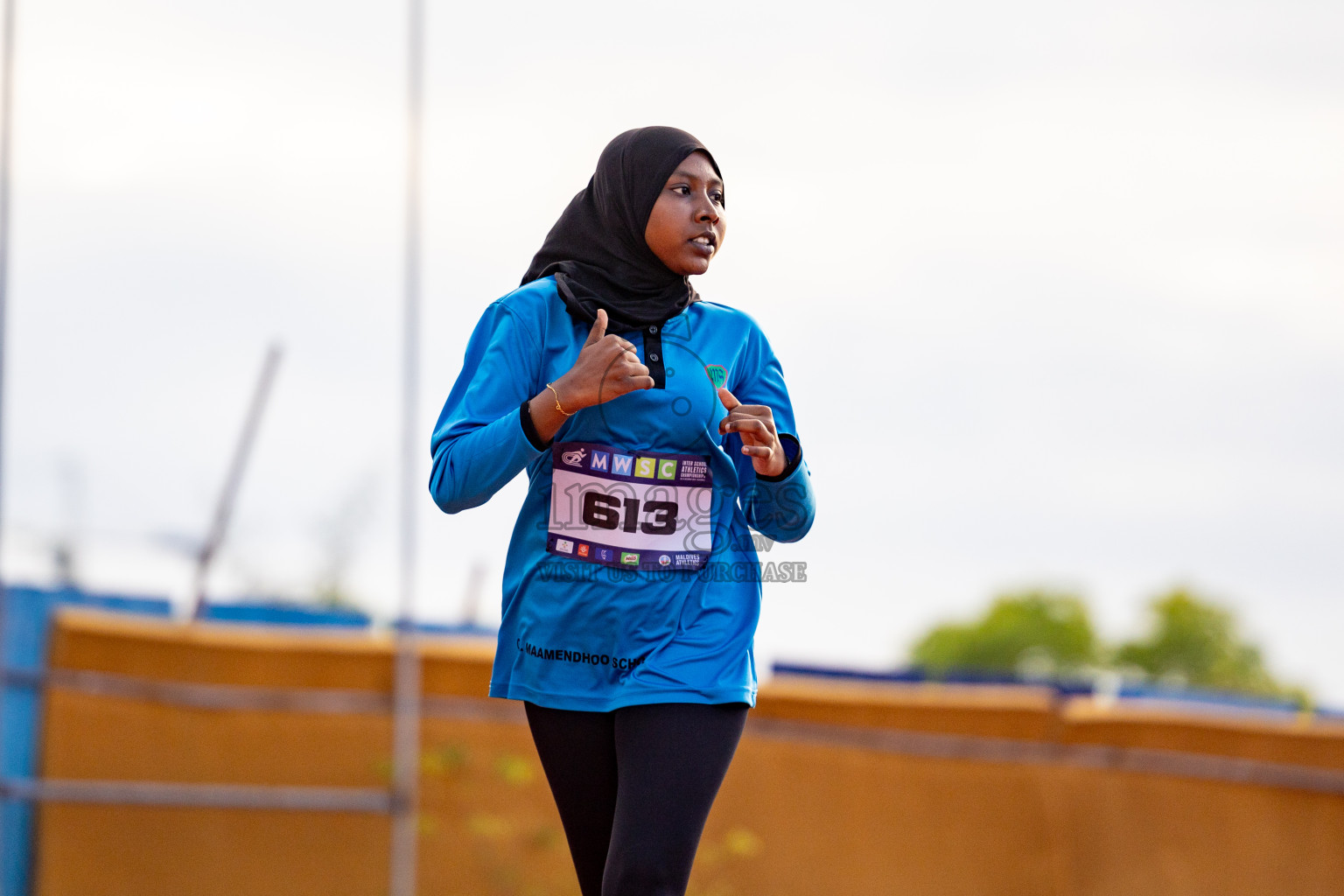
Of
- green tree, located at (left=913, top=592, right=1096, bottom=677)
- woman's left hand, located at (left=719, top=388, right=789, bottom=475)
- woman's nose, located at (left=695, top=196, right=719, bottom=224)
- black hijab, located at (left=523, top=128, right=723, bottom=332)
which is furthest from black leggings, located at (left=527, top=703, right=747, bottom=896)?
green tree, located at (left=913, top=592, right=1096, bottom=677)

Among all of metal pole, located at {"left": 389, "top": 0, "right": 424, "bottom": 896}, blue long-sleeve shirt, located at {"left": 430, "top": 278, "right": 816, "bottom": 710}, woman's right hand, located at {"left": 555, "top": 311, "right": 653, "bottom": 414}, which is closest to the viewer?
woman's right hand, located at {"left": 555, "top": 311, "right": 653, "bottom": 414}

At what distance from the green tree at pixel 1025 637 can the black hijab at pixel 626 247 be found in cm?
4872

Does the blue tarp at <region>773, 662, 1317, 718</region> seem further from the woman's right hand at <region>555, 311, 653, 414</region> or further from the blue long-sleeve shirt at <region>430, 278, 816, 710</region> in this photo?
the woman's right hand at <region>555, 311, 653, 414</region>

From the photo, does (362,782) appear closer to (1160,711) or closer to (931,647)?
(1160,711)

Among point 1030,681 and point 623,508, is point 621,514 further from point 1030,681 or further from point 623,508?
point 1030,681

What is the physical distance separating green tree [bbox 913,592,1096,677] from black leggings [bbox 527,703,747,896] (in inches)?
1917

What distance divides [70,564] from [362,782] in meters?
1.44

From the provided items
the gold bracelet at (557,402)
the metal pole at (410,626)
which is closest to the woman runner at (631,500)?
the gold bracelet at (557,402)

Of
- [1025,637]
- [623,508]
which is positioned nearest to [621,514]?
[623,508]

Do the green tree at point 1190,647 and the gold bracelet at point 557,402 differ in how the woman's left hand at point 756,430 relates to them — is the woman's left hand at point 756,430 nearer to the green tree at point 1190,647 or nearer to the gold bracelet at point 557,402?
the gold bracelet at point 557,402

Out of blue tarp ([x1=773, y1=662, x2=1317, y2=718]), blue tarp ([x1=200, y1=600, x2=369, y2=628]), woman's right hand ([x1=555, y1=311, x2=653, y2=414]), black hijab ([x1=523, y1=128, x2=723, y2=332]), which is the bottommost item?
blue tarp ([x1=773, y1=662, x2=1317, y2=718])

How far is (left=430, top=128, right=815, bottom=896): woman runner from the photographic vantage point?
2.08 m

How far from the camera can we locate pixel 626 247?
91.0 inches

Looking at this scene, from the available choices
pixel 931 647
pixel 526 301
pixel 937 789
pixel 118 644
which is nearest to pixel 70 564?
pixel 118 644
